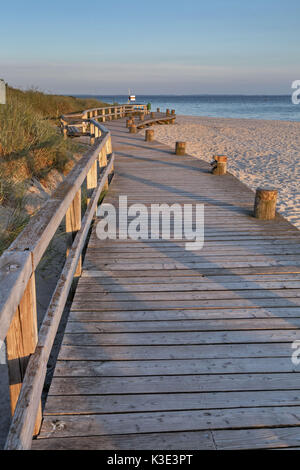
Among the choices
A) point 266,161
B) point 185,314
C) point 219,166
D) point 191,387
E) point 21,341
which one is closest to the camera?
point 21,341

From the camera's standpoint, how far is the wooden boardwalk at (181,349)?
2.14m

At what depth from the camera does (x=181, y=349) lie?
2.84 metres

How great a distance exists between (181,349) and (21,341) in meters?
1.29

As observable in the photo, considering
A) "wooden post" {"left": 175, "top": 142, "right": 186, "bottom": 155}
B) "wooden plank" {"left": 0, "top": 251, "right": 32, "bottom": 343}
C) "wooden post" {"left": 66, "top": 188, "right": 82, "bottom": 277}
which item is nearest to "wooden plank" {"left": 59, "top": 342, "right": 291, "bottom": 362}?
"wooden plank" {"left": 0, "top": 251, "right": 32, "bottom": 343}

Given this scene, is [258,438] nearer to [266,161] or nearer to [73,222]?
[73,222]

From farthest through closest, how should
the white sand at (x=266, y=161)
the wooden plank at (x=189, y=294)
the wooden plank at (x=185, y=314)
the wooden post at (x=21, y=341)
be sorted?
the white sand at (x=266, y=161) → the wooden plank at (x=189, y=294) → the wooden plank at (x=185, y=314) → the wooden post at (x=21, y=341)

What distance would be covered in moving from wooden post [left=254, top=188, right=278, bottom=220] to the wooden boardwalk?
70cm

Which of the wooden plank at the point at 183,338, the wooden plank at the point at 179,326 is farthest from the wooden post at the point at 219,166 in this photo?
the wooden plank at the point at 183,338

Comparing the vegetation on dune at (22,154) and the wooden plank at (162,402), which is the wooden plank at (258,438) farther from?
the vegetation on dune at (22,154)

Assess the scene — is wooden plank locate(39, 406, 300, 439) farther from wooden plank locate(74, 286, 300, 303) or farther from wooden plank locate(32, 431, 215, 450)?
wooden plank locate(74, 286, 300, 303)

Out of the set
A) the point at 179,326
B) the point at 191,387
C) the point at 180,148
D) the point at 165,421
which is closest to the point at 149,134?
the point at 180,148

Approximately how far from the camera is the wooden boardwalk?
2145 millimetres

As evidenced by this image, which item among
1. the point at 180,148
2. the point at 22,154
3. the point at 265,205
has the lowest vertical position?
the point at 265,205

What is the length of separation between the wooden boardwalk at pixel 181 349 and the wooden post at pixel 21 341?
0.39m
